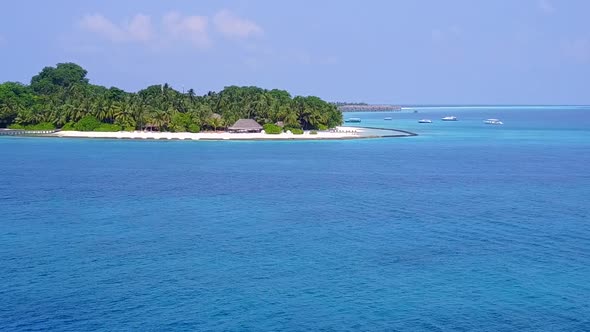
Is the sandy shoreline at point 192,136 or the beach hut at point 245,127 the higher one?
the beach hut at point 245,127

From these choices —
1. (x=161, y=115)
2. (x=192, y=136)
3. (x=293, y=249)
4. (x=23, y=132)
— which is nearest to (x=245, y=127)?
(x=192, y=136)

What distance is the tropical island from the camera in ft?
390

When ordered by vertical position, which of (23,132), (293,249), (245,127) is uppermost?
(245,127)

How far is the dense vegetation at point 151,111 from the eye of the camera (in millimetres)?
119250

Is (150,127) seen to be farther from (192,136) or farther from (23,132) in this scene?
(23,132)

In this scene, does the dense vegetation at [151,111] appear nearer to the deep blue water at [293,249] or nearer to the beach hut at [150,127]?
the beach hut at [150,127]

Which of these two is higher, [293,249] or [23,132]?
[23,132]

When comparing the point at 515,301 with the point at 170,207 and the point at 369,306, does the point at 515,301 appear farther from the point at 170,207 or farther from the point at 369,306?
the point at 170,207

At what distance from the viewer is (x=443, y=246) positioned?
35.9 meters

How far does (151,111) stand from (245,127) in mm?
16660

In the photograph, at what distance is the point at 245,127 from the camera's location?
122500 mm

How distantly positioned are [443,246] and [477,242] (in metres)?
2.24

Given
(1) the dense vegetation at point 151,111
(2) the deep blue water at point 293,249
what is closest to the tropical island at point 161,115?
(1) the dense vegetation at point 151,111

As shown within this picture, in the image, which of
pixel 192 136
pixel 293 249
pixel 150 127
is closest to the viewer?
pixel 293 249
